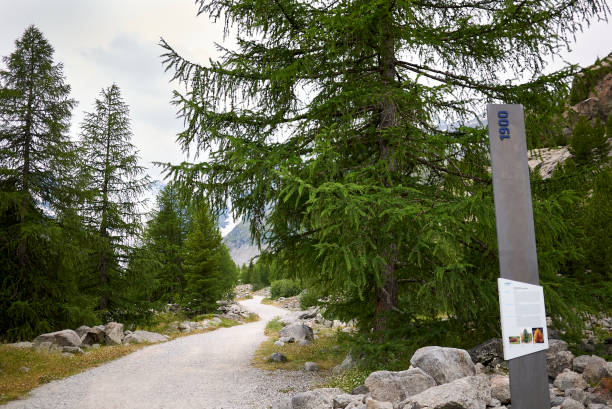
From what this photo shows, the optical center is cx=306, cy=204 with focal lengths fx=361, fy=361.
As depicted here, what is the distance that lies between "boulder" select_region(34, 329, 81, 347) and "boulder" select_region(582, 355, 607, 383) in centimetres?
1251

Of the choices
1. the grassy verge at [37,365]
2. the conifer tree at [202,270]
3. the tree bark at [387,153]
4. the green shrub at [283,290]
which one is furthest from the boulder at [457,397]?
the green shrub at [283,290]

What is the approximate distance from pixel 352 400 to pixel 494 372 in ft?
8.03

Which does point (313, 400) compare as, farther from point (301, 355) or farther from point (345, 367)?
point (301, 355)

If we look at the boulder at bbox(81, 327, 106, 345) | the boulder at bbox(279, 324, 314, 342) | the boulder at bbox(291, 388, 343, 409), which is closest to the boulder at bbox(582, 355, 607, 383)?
the boulder at bbox(291, 388, 343, 409)

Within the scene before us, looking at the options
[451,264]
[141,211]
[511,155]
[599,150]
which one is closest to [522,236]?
[511,155]

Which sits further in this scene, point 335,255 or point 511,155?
point 335,255

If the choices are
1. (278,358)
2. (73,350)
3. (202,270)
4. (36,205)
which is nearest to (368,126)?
(278,358)

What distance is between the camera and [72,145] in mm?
13188

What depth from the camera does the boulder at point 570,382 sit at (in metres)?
4.45

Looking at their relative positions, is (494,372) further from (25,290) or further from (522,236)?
(25,290)

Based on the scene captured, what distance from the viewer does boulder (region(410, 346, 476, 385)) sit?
4.75 meters

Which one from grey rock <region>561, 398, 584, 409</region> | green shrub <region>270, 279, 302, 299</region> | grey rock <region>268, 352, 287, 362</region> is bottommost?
green shrub <region>270, 279, 302, 299</region>

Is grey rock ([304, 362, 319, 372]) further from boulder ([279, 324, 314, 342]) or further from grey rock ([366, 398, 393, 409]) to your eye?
boulder ([279, 324, 314, 342])

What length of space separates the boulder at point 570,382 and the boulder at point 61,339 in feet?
40.0
